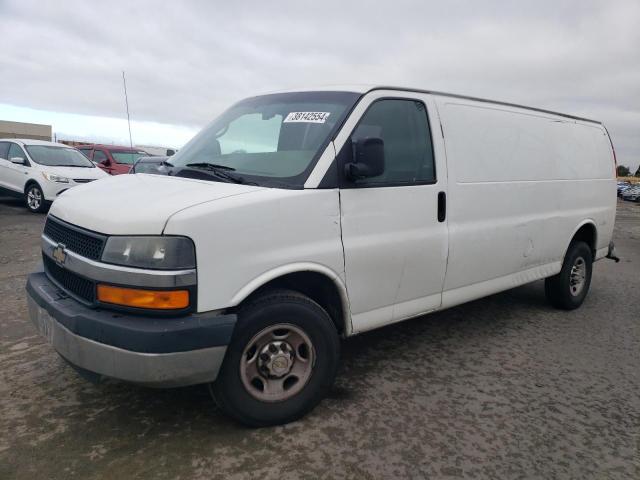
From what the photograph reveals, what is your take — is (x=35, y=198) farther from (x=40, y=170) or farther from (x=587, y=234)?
(x=587, y=234)

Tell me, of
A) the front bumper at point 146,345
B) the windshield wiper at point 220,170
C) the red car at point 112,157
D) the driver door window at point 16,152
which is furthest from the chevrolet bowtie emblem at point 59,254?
the red car at point 112,157

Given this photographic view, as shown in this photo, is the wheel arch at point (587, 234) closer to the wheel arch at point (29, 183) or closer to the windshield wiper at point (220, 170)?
the windshield wiper at point (220, 170)

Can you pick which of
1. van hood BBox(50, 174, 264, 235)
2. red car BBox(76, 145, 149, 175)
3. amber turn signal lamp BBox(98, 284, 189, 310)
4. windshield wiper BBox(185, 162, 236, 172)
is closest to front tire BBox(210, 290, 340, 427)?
amber turn signal lamp BBox(98, 284, 189, 310)

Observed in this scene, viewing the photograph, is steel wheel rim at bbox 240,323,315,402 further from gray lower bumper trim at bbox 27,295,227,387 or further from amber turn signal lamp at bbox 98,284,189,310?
amber turn signal lamp at bbox 98,284,189,310

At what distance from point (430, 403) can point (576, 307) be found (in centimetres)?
314

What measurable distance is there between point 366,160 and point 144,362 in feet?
5.29

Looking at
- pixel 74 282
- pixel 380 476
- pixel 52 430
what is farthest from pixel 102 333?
pixel 380 476

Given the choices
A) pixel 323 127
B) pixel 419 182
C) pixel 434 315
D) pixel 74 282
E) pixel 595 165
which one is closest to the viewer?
pixel 74 282

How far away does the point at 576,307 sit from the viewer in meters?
5.46

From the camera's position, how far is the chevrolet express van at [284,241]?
2.39 m

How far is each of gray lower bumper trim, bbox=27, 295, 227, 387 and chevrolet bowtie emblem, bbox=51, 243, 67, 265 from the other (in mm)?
401

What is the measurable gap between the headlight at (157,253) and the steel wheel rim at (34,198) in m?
10.4

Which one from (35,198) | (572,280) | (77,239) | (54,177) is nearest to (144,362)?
(77,239)

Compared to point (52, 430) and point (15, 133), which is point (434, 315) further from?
point (15, 133)
